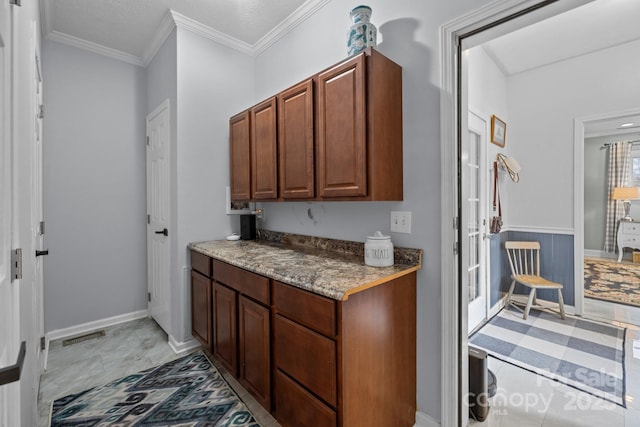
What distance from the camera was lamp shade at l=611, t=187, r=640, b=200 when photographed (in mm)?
5418

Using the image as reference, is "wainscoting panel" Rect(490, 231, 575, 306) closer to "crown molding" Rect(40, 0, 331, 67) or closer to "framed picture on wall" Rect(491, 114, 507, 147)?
"framed picture on wall" Rect(491, 114, 507, 147)

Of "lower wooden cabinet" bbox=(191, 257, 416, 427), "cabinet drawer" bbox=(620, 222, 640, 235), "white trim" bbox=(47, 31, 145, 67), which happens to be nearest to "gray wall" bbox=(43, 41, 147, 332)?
"white trim" bbox=(47, 31, 145, 67)

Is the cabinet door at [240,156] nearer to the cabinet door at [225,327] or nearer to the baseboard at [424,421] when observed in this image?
the cabinet door at [225,327]

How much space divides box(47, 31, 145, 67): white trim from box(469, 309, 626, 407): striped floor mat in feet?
14.4

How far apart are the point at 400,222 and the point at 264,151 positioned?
1174mm

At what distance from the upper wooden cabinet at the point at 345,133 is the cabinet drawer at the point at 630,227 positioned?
674 cm

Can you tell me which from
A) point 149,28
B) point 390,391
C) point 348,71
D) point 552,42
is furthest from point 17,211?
point 552,42

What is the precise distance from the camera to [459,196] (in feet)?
5.14

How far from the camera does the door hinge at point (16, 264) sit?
912 millimetres

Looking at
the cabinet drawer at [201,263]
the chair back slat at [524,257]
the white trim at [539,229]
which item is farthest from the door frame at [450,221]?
the white trim at [539,229]

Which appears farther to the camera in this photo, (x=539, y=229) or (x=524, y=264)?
(x=524, y=264)

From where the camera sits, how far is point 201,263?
7.73 feet

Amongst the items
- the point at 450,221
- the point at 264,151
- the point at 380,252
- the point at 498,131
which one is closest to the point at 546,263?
the point at 498,131

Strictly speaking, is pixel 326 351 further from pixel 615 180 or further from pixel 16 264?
pixel 615 180
